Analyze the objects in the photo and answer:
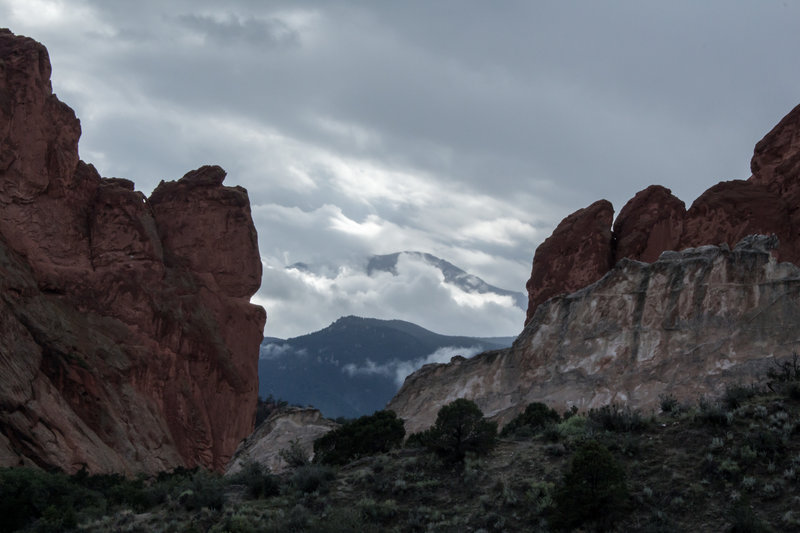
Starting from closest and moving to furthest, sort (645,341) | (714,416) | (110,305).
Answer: (714,416)
(645,341)
(110,305)

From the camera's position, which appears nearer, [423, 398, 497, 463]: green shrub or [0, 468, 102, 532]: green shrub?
[0, 468, 102, 532]: green shrub

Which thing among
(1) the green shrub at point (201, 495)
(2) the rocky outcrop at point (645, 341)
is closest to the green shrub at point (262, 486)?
(1) the green shrub at point (201, 495)

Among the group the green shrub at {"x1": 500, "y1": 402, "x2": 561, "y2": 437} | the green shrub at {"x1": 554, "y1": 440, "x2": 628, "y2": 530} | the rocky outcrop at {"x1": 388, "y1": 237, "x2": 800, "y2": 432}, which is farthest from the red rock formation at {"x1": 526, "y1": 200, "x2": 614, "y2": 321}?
the green shrub at {"x1": 554, "y1": 440, "x2": 628, "y2": 530}

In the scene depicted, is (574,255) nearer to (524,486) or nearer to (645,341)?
(645,341)

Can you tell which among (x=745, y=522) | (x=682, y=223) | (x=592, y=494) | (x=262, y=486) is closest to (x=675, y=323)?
(x=592, y=494)

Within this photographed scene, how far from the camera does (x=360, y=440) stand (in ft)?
95.3

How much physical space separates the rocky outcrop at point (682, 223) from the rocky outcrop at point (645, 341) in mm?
13441

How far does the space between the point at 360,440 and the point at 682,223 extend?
31.3 m

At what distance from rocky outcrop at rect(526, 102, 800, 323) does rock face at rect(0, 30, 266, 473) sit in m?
22.7

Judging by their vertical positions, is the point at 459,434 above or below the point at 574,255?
below

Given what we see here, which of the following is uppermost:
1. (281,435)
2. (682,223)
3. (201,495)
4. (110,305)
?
(682,223)

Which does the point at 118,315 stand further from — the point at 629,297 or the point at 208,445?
the point at 629,297

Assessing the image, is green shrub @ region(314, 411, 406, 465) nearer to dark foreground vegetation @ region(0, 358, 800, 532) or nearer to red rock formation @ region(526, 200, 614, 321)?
dark foreground vegetation @ region(0, 358, 800, 532)

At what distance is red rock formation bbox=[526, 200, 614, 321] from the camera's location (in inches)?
2148
